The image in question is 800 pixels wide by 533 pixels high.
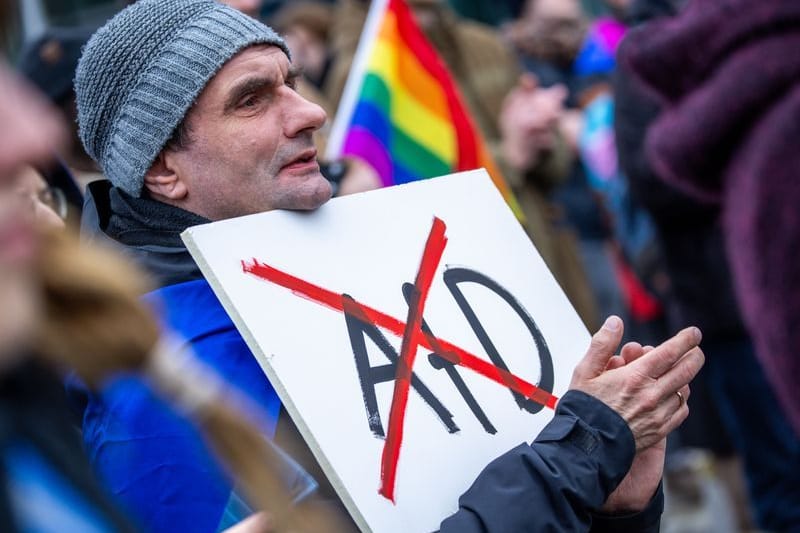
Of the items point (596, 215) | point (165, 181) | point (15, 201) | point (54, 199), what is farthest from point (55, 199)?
point (596, 215)

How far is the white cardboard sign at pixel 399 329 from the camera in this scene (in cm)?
212

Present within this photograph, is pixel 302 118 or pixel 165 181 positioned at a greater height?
pixel 302 118

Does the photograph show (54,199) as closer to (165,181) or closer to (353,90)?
(165,181)

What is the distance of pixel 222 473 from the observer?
200cm

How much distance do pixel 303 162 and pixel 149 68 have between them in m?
0.35

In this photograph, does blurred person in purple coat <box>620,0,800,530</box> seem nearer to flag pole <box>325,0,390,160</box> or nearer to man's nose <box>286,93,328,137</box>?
man's nose <box>286,93,328,137</box>

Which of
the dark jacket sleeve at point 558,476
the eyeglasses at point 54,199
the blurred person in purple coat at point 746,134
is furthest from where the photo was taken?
the eyeglasses at point 54,199

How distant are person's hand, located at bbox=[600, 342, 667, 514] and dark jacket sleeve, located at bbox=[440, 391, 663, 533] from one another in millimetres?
84

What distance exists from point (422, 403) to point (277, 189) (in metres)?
0.55

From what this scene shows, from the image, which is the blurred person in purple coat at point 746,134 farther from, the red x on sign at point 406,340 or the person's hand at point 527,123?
the person's hand at point 527,123

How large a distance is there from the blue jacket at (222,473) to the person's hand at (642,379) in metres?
0.04

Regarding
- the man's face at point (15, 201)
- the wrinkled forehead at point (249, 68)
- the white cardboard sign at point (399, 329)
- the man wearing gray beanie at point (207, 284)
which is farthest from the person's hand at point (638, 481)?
the man's face at point (15, 201)

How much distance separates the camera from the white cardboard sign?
83.4 inches

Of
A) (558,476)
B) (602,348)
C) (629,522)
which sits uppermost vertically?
(602,348)
